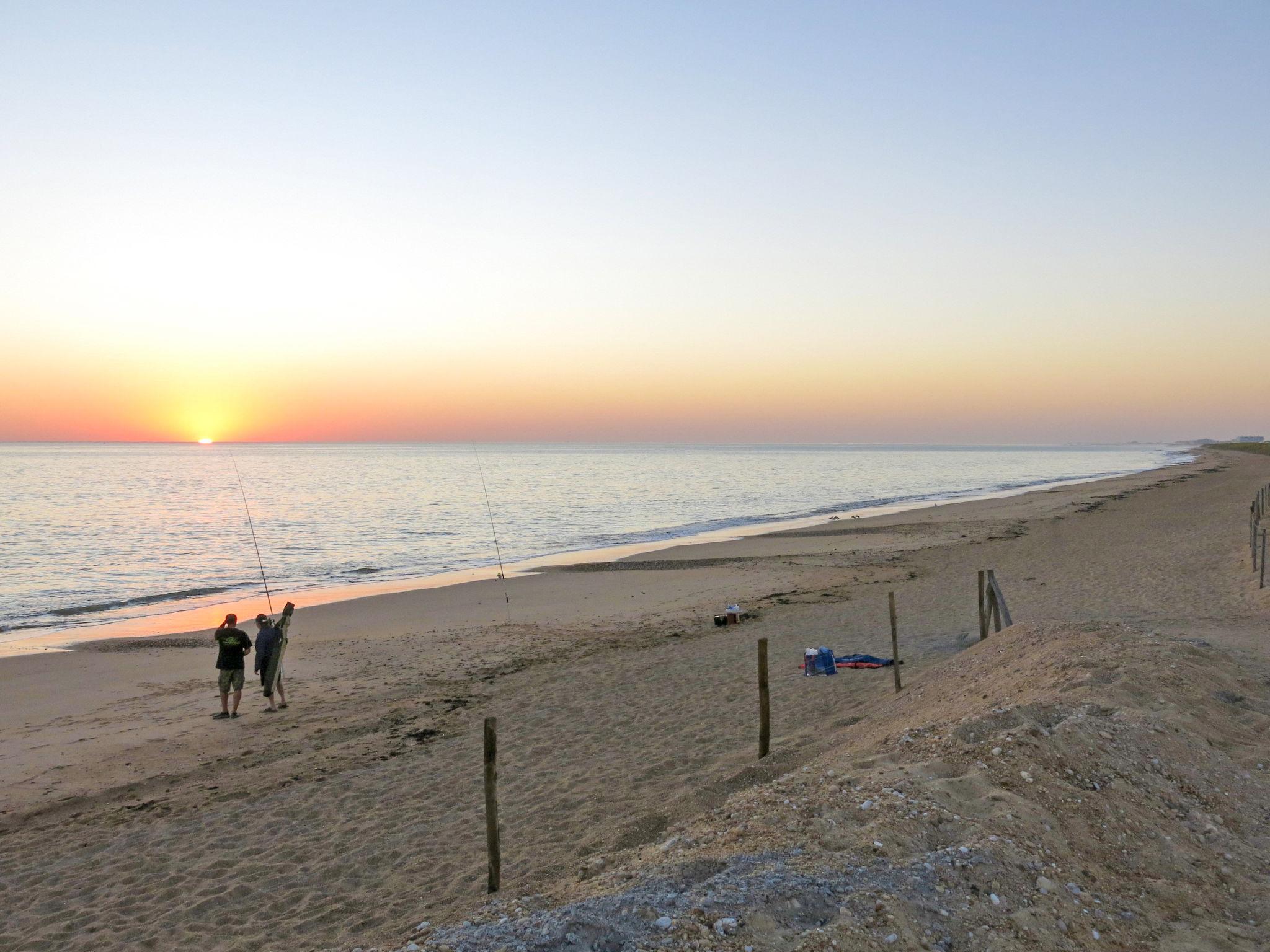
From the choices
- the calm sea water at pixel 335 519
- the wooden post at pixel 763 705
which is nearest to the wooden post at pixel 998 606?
the wooden post at pixel 763 705

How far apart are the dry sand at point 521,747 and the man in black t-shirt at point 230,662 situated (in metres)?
0.38

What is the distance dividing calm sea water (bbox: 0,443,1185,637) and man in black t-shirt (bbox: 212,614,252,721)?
11.9 m

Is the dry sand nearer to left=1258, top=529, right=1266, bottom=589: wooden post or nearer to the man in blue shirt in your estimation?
left=1258, top=529, right=1266, bottom=589: wooden post

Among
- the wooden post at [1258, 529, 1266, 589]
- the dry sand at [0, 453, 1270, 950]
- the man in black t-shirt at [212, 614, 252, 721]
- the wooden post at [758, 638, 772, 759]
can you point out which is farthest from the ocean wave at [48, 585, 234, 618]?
the wooden post at [1258, 529, 1266, 589]

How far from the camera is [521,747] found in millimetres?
10742

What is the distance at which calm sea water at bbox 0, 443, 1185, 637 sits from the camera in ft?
92.7

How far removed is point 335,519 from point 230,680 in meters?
40.4

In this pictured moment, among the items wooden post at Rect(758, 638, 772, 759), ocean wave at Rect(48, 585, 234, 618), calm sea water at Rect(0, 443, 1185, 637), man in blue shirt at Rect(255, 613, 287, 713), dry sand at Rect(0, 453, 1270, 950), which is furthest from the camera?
calm sea water at Rect(0, 443, 1185, 637)

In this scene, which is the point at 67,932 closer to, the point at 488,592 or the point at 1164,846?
the point at 1164,846

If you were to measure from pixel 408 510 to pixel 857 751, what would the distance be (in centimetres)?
5196

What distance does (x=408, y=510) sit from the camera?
56719 mm

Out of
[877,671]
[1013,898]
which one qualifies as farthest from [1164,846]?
[877,671]

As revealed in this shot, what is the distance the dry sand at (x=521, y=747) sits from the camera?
6617 millimetres

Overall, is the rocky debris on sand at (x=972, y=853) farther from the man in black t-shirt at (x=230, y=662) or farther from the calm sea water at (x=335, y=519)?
the calm sea water at (x=335, y=519)
